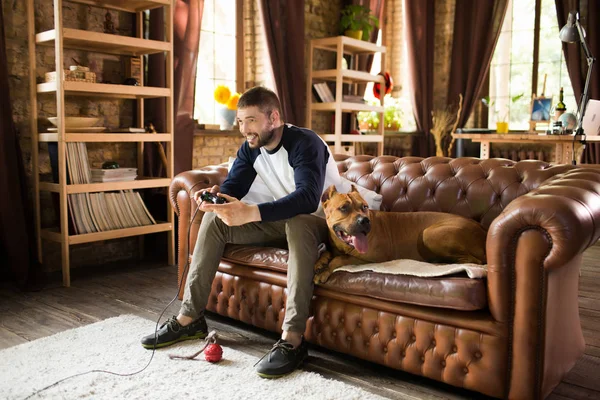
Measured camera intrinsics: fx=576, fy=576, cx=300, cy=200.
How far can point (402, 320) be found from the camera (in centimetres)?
213

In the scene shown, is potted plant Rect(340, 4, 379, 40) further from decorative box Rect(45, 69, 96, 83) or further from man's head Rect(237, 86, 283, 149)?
man's head Rect(237, 86, 283, 149)

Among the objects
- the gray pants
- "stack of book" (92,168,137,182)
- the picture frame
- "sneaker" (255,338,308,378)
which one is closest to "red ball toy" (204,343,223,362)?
"sneaker" (255,338,308,378)

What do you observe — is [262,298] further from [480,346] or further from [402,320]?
[480,346]

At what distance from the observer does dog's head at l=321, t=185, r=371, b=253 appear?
2209mm

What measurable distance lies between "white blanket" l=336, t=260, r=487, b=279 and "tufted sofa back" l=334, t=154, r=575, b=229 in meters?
0.51

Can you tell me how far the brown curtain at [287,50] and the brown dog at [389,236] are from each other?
9.27 feet

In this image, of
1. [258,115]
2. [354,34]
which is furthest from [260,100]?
[354,34]

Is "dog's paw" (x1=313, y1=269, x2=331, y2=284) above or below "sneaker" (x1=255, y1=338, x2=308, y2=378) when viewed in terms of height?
above

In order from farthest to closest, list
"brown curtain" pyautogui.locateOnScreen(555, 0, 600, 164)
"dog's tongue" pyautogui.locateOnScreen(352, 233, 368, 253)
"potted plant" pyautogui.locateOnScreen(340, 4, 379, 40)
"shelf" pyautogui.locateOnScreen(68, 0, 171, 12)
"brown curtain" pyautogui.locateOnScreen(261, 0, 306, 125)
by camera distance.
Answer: "brown curtain" pyautogui.locateOnScreen(555, 0, 600, 164) → "potted plant" pyautogui.locateOnScreen(340, 4, 379, 40) → "brown curtain" pyautogui.locateOnScreen(261, 0, 306, 125) → "shelf" pyautogui.locateOnScreen(68, 0, 171, 12) → "dog's tongue" pyautogui.locateOnScreen(352, 233, 368, 253)

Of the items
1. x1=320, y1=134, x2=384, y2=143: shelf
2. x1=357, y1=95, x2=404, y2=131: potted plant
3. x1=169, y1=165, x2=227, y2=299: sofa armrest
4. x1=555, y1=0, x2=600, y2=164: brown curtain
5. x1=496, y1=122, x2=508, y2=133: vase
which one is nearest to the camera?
x1=169, y1=165, x2=227, y2=299: sofa armrest

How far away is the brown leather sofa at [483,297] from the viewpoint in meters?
1.85

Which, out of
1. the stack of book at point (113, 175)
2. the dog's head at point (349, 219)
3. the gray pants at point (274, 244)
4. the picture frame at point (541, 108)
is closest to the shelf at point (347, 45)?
the picture frame at point (541, 108)

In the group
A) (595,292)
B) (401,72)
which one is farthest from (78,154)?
(401,72)

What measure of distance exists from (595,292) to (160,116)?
3.04m
